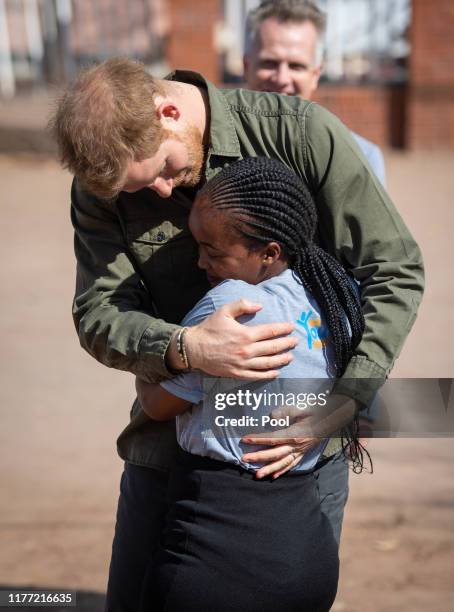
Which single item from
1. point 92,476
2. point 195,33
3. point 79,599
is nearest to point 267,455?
point 79,599

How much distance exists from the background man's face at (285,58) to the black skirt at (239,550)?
6.68 ft

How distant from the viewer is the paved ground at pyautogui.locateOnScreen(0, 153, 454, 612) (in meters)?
3.98

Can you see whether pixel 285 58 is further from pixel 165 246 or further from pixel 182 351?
pixel 182 351

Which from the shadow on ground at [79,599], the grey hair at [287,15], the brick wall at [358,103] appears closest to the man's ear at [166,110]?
the grey hair at [287,15]

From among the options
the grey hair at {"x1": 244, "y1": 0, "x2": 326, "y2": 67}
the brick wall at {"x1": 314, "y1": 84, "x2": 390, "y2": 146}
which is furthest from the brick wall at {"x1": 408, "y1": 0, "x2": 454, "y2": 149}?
the grey hair at {"x1": 244, "y1": 0, "x2": 326, "y2": 67}

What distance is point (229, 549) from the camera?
6.40 feet

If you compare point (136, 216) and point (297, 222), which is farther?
point (136, 216)

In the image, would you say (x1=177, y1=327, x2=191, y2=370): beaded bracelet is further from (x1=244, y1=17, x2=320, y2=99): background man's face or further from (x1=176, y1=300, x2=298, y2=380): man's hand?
(x1=244, y1=17, x2=320, y2=99): background man's face

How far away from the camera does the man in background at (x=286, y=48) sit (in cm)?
367

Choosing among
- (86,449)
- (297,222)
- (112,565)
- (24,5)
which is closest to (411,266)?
(297,222)

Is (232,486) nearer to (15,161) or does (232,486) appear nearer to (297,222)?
(297,222)

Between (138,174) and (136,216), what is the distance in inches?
9.5

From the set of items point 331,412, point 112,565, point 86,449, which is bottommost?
point 86,449

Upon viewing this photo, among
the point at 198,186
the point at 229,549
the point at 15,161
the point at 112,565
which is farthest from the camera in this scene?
the point at 15,161
